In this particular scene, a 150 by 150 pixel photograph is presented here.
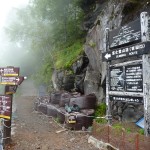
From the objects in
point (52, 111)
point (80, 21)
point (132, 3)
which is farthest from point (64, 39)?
point (132, 3)

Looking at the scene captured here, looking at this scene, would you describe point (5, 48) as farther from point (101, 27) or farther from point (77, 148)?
point (77, 148)

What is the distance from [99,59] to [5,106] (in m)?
6.99

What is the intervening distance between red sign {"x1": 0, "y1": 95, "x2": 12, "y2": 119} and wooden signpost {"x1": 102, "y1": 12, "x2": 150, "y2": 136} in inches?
170

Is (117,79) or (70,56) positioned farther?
(70,56)

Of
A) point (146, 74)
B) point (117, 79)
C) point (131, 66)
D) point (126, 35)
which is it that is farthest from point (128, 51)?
point (117, 79)

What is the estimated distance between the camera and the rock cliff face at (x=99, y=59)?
12.6 m

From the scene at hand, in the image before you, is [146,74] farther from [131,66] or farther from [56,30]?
[56,30]

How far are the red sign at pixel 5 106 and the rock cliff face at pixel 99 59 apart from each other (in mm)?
4817

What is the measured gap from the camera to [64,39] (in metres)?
29.0

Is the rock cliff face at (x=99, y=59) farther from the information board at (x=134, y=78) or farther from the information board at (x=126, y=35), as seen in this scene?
the information board at (x=134, y=78)

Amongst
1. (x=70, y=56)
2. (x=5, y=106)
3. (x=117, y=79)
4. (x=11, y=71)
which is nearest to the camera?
(x=117, y=79)

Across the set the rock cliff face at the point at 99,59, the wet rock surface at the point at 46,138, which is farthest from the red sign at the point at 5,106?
the rock cliff face at the point at 99,59

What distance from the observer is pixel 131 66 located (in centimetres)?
893

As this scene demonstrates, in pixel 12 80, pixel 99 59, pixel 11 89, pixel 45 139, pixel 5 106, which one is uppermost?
pixel 99 59
